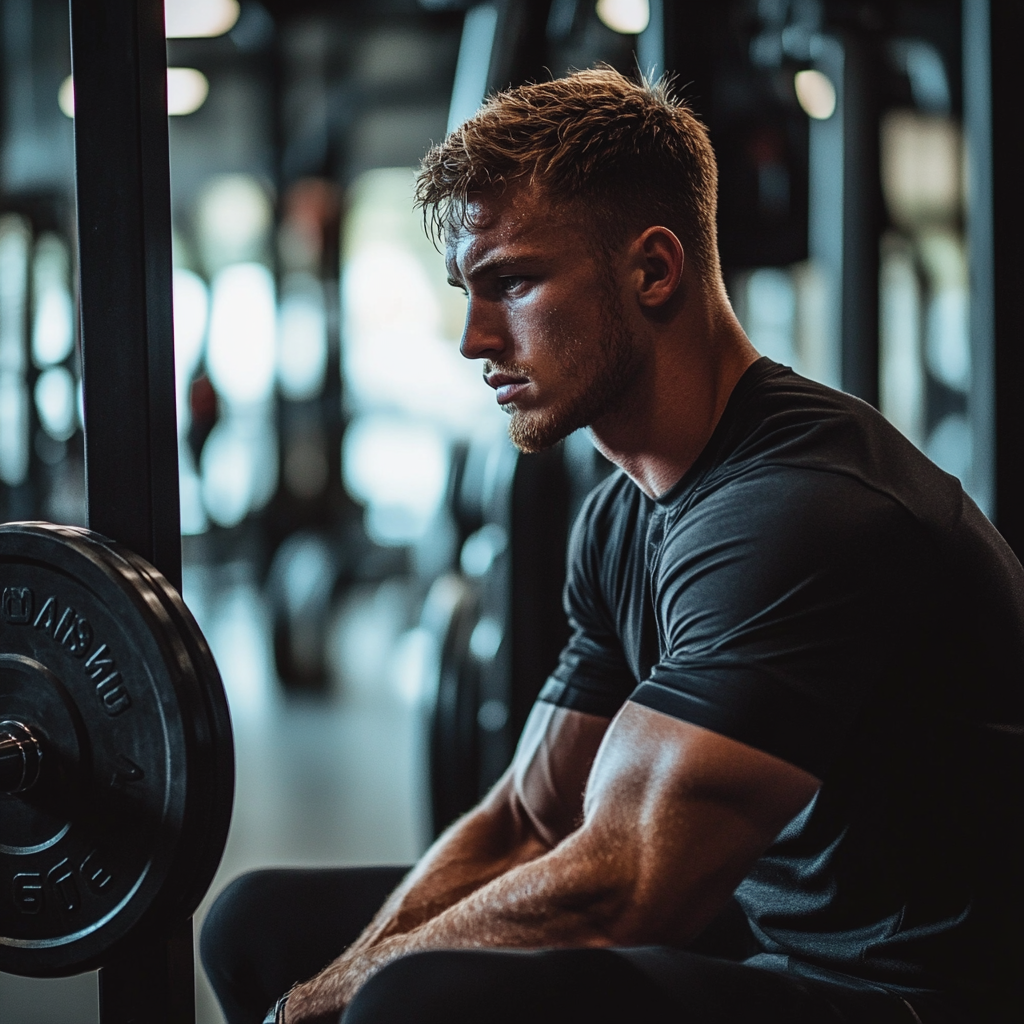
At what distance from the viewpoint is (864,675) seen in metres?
0.96

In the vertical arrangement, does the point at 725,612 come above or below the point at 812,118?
below

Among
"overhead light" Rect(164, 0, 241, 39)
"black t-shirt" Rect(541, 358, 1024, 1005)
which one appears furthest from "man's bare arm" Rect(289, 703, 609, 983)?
"overhead light" Rect(164, 0, 241, 39)

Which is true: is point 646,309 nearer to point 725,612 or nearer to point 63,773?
point 725,612

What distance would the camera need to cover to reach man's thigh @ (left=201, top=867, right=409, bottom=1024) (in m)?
1.20

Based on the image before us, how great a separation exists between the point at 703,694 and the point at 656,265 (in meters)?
0.42

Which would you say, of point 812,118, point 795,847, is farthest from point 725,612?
point 812,118

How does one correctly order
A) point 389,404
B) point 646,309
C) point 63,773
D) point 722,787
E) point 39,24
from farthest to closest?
point 389,404
point 39,24
point 646,309
point 63,773
point 722,787

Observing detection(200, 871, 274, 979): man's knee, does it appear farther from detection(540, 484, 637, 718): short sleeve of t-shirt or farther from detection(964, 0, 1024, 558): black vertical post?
detection(964, 0, 1024, 558): black vertical post

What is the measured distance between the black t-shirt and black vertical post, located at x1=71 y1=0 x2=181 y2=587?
1.44 ft

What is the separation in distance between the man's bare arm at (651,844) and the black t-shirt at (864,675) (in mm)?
22

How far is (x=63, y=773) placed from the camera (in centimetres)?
102

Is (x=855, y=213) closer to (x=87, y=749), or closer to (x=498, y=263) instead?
(x=498, y=263)

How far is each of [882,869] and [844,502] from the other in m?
0.30

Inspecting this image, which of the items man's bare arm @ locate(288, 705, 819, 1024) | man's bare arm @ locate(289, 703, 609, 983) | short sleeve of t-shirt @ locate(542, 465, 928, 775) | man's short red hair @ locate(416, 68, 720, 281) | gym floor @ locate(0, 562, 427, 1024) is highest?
man's short red hair @ locate(416, 68, 720, 281)
